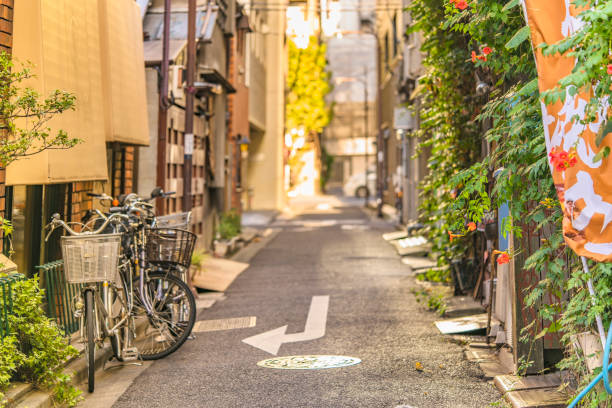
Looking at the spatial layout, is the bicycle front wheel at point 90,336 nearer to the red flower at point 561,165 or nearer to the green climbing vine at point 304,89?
the red flower at point 561,165

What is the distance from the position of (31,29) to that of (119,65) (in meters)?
2.85

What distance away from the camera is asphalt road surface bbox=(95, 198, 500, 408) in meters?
5.98

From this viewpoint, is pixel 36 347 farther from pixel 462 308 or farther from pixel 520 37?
pixel 462 308

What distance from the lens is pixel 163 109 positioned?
499 inches

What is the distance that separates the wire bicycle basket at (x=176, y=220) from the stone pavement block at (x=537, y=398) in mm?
3872

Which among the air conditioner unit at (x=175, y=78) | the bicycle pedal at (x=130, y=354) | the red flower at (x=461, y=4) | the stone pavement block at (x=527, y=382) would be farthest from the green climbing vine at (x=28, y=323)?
the air conditioner unit at (x=175, y=78)

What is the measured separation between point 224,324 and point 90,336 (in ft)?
11.0

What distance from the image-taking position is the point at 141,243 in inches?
296

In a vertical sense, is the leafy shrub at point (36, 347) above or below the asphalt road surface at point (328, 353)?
above

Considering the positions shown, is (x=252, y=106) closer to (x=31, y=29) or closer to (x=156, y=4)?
(x=156, y=4)

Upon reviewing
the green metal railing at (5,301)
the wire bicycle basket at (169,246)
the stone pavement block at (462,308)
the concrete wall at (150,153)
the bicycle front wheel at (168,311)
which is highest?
the concrete wall at (150,153)

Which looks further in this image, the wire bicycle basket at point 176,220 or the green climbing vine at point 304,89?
the green climbing vine at point 304,89

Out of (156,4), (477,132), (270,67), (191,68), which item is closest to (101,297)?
(477,132)

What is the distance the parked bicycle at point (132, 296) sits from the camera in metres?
6.54
